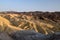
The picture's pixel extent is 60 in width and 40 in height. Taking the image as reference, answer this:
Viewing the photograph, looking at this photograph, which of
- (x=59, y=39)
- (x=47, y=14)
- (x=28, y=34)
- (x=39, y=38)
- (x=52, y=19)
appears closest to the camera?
(x=59, y=39)

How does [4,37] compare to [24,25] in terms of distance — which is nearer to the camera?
[4,37]

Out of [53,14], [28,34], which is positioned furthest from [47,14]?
[28,34]

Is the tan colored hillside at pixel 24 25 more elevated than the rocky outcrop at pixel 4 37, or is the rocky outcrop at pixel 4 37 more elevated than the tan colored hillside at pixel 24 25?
the rocky outcrop at pixel 4 37

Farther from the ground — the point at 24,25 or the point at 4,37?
the point at 4,37

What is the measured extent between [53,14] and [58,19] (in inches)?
62.6

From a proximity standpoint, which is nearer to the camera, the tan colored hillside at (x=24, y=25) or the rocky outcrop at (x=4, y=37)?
the rocky outcrop at (x=4, y=37)

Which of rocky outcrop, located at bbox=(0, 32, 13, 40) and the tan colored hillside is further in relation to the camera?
the tan colored hillside

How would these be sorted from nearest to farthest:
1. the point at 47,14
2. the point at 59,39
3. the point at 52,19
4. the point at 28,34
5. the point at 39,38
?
the point at 59,39
the point at 39,38
the point at 28,34
the point at 52,19
the point at 47,14

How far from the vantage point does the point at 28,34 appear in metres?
6.29

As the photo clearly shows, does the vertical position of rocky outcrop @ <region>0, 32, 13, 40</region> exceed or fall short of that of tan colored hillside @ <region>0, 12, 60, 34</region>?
it exceeds it

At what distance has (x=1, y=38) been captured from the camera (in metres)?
5.86

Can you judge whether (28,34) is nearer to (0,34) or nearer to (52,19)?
(0,34)

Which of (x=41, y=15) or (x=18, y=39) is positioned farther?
(x=41, y=15)

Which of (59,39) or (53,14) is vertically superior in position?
(59,39)
